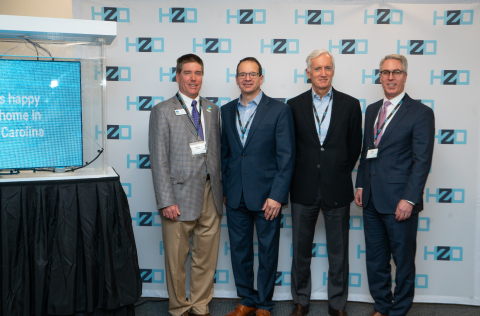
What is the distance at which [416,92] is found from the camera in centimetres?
300

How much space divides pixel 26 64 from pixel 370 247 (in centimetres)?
249

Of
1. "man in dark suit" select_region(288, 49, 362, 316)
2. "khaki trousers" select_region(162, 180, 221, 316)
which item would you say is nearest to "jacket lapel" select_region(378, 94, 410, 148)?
"man in dark suit" select_region(288, 49, 362, 316)

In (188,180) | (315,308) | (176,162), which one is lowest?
(315,308)

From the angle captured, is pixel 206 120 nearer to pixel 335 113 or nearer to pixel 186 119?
pixel 186 119

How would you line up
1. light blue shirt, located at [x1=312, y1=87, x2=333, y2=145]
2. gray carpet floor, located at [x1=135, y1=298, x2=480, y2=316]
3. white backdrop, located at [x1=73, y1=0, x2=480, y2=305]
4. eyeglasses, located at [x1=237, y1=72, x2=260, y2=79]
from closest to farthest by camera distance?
1. eyeglasses, located at [x1=237, y1=72, x2=260, y2=79]
2. light blue shirt, located at [x1=312, y1=87, x2=333, y2=145]
3. gray carpet floor, located at [x1=135, y1=298, x2=480, y2=316]
4. white backdrop, located at [x1=73, y1=0, x2=480, y2=305]

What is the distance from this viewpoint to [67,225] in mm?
1989

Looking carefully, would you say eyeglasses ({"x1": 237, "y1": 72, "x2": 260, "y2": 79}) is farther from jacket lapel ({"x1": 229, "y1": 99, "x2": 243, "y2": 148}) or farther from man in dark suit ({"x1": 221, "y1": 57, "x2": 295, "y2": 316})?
jacket lapel ({"x1": 229, "y1": 99, "x2": 243, "y2": 148})

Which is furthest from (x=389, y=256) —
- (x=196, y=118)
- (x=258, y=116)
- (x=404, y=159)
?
(x=196, y=118)

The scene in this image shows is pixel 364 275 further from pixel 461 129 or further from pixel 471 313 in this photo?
pixel 461 129

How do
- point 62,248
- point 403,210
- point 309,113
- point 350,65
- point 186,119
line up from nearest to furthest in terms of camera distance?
point 62,248, point 403,210, point 186,119, point 309,113, point 350,65

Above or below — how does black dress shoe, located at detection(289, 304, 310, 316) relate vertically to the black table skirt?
below

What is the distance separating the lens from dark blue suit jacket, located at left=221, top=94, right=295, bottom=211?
8.09 ft

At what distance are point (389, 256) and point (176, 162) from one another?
1647mm

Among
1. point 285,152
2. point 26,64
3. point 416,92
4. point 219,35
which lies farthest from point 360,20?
point 26,64
